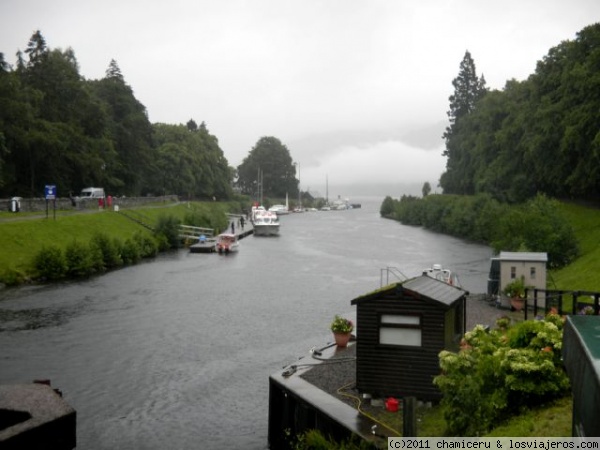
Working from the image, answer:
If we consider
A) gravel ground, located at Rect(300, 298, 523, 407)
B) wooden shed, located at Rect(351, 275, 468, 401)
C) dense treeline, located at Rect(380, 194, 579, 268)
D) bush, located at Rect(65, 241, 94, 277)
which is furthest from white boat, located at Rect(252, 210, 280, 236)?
wooden shed, located at Rect(351, 275, 468, 401)

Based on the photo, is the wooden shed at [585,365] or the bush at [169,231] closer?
the wooden shed at [585,365]

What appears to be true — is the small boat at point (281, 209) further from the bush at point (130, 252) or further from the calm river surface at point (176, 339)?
the calm river surface at point (176, 339)

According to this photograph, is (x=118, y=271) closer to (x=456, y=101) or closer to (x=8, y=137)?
(x=8, y=137)

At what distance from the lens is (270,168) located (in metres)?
192

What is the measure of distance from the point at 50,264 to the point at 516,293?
32.6m

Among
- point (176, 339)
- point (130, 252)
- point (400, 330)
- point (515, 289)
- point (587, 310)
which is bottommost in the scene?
point (176, 339)

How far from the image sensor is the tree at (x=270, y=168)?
192 m

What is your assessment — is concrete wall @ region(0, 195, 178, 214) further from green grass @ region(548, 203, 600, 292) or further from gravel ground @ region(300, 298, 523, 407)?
gravel ground @ region(300, 298, 523, 407)

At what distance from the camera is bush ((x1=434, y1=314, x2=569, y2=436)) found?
480 inches

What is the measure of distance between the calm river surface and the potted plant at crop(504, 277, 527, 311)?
8.88 m

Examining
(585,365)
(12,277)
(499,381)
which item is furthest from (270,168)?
(585,365)

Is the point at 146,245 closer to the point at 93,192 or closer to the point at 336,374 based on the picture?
the point at 93,192

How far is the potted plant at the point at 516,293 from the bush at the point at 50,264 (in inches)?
1248

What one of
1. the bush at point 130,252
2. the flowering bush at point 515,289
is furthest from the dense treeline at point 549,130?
the bush at point 130,252
